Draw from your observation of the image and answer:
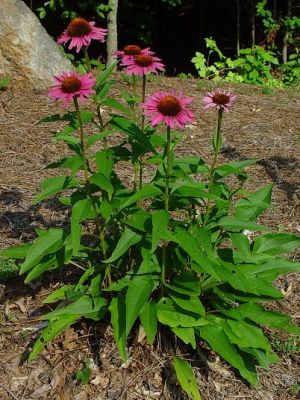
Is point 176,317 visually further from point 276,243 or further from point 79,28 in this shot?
point 79,28

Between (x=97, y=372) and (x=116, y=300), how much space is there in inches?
15.1

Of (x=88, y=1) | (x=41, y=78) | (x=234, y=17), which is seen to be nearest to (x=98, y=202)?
(x=41, y=78)

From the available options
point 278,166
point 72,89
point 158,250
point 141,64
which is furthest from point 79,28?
point 278,166

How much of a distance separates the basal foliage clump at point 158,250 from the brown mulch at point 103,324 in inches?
5.7

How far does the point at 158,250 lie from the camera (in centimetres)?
255

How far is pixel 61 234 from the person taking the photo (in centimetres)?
238

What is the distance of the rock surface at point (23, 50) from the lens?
19.1 feet

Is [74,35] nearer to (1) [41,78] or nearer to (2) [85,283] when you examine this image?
(2) [85,283]

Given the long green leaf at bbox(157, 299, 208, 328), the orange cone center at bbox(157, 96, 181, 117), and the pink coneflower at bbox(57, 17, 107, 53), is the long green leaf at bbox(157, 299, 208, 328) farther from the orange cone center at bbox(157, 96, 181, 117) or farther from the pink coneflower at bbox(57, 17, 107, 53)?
the pink coneflower at bbox(57, 17, 107, 53)

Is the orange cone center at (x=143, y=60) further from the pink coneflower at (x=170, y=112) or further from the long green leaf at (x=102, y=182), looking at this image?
the long green leaf at (x=102, y=182)

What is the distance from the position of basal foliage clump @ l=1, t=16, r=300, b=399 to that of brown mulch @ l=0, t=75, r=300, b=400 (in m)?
0.15

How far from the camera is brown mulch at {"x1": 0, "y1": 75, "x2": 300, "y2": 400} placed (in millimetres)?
2486

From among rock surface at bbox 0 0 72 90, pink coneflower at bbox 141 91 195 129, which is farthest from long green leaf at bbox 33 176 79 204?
rock surface at bbox 0 0 72 90

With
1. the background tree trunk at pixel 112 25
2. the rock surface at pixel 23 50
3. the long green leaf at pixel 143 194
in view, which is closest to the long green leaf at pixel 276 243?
the long green leaf at pixel 143 194
